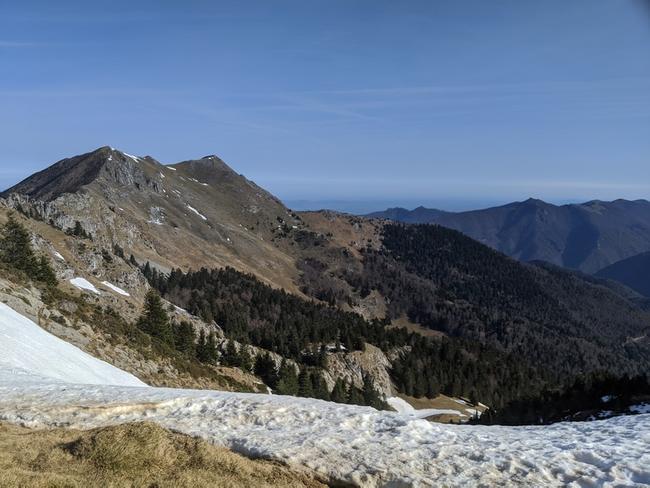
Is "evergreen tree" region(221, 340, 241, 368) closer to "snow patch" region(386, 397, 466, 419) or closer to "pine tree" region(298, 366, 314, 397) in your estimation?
"pine tree" region(298, 366, 314, 397)

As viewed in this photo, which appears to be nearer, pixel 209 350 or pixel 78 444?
pixel 78 444

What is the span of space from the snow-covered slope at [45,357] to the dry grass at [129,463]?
13882 millimetres

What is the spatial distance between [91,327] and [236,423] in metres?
31.3

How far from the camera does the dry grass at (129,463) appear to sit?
11.2 m

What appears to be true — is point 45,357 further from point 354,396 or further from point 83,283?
point 354,396

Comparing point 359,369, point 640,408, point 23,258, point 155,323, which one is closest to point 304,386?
point 359,369

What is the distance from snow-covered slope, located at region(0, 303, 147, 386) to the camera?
27.8 metres

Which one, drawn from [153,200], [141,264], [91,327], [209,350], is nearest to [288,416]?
[91,327]

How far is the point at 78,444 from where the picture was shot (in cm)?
1320

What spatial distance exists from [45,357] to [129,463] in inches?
875

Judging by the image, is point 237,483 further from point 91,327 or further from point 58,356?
point 91,327

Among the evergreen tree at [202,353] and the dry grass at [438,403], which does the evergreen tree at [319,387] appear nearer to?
the evergreen tree at [202,353]

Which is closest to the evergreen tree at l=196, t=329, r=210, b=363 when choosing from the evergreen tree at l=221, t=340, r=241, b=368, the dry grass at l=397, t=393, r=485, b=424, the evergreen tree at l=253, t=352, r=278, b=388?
the evergreen tree at l=221, t=340, r=241, b=368

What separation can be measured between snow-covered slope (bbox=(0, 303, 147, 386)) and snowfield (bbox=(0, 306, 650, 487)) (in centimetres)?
489
